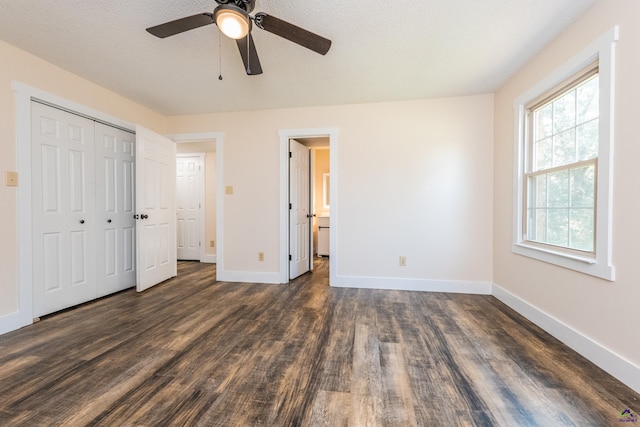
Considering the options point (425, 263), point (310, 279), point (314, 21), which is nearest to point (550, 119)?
point (425, 263)

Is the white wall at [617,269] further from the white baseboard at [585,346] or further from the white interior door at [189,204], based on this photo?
the white interior door at [189,204]

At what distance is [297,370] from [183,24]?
2.20 m

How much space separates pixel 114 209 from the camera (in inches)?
125

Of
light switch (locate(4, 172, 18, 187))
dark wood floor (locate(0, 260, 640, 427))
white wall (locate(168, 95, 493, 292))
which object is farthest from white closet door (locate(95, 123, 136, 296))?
white wall (locate(168, 95, 493, 292))

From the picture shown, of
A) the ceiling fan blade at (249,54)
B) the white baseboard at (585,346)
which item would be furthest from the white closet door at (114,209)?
the white baseboard at (585,346)

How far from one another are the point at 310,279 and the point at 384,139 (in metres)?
2.14

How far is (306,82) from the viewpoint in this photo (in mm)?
2842

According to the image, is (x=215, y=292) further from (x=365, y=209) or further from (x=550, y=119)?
(x=550, y=119)

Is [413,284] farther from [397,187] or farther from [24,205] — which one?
[24,205]

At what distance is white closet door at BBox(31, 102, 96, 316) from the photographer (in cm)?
245

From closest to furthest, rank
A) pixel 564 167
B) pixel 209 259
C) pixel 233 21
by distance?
pixel 233 21, pixel 564 167, pixel 209 259

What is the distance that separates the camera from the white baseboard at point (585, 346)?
1509 millimetres

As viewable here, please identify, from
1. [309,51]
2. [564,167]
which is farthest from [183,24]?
[564,167]

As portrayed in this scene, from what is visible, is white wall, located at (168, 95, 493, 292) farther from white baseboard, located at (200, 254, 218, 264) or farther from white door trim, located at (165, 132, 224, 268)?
white baseboard, located at (200, 254, 218, 264)
